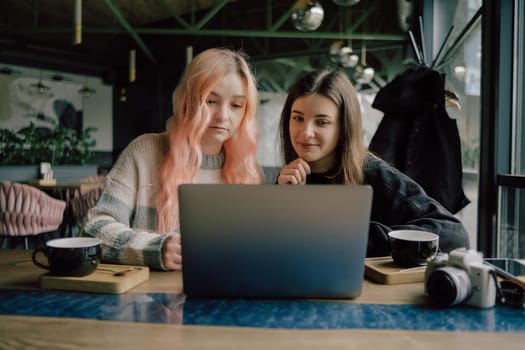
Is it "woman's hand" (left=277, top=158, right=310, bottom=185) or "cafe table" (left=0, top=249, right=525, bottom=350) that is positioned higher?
"woman's hand" (left=277, top=158, right=310, bottom=185)

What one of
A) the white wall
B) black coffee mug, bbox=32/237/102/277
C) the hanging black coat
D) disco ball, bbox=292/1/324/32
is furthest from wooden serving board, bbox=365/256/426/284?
the white wall

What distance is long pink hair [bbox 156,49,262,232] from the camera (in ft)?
5.56

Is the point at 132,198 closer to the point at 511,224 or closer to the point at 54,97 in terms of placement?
the point at 511,224

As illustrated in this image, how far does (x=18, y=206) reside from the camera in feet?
14.7

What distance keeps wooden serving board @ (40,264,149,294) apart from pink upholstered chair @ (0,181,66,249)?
3.74 meters

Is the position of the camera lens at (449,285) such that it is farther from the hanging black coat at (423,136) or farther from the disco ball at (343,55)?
the disco ball at (343,55)

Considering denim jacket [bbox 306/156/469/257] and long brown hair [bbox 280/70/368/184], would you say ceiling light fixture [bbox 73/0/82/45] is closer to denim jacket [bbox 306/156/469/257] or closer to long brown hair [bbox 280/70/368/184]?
long brown hair [bbox 280/70/368/184]

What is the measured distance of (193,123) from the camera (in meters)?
1.70

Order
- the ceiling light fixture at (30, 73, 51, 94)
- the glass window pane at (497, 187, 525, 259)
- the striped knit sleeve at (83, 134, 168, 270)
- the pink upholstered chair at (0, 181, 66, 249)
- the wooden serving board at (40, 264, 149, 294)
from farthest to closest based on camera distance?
the ceiling light fixture at (30, 73, 51, 94) → the pink upholstered chair at (0, 181, 66, 249) → the glass window pane at (497, 187, 525, 259) → the striped knit sleeve at (83, 134, 168, 270) → the wooden serving board at (40, 264, 149, 294)

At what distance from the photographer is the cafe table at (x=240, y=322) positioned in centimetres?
83

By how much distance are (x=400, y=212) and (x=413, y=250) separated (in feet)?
1.59

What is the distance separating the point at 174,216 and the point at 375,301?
0.91m

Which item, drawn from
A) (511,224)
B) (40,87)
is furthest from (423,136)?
(40,87)

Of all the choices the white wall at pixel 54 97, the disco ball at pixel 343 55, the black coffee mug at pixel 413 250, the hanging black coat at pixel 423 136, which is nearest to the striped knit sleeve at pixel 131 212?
the black coffee mug at pixel 413 250
